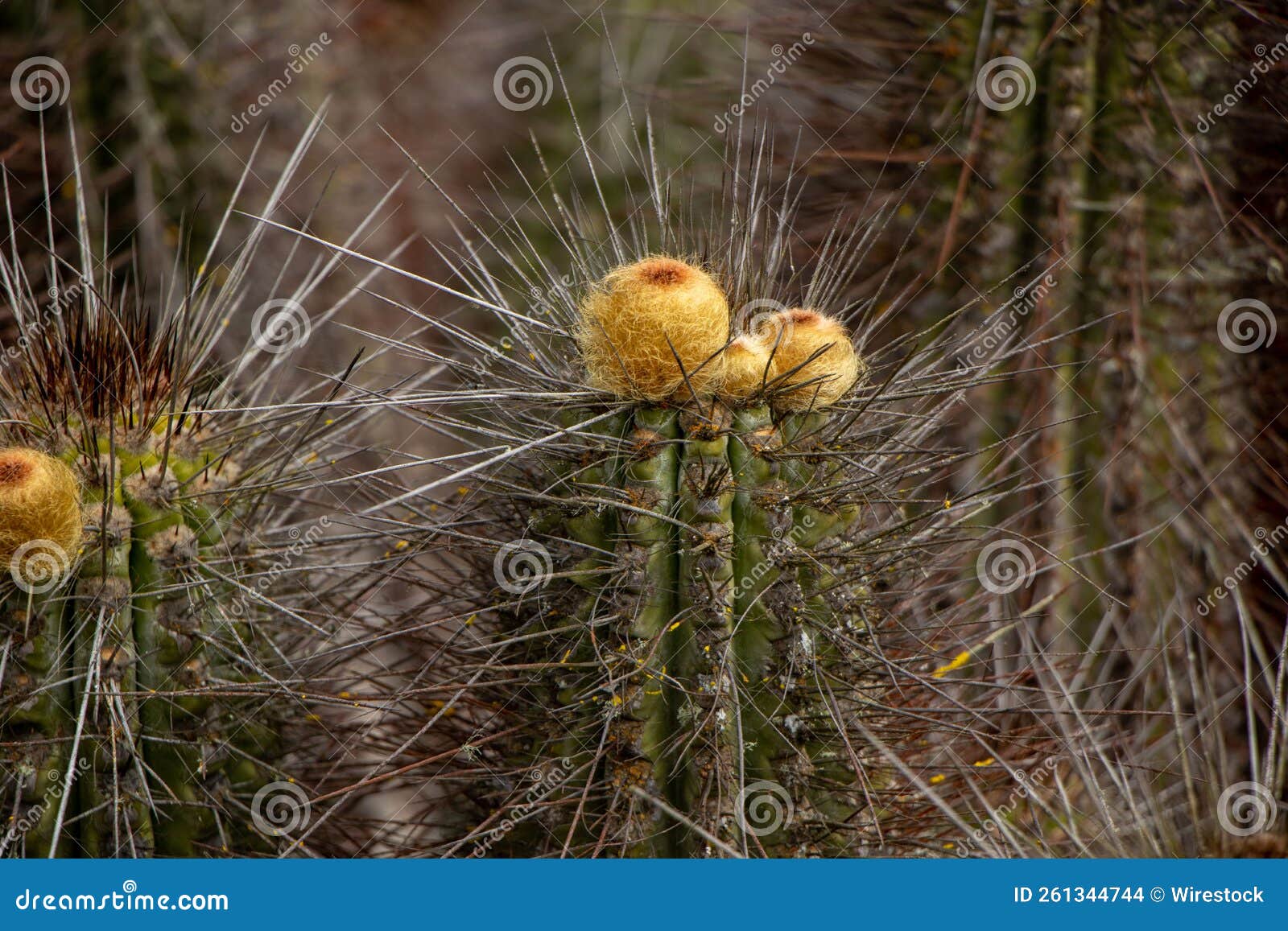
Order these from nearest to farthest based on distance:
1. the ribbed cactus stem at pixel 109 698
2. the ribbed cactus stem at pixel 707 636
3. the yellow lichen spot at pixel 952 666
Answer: the ribbed cactus stem at pixel 707 636, the ribbed cactus stem at pixel 109 698, the yellow lichen spot at pixel 952 666

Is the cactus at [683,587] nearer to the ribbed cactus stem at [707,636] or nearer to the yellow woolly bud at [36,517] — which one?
A: the ribbed cactus stem at [707,636]

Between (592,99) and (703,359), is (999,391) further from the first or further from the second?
(592,99)

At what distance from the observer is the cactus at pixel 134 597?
4.89 ft

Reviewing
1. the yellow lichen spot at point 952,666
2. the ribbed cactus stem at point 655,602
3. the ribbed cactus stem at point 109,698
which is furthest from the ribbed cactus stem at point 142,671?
the yellow lichen spot at point 952,666

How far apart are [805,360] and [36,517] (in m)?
0.93

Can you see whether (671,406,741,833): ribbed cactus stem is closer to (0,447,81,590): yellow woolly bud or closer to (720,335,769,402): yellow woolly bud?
(720,335,769,402): yellow woolly bud

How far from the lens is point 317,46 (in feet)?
10.8

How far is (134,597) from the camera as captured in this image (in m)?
1.53

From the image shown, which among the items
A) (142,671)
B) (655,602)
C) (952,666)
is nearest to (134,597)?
(142,671)

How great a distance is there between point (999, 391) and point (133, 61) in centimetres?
215

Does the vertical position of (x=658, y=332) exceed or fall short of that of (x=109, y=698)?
it exceeds it

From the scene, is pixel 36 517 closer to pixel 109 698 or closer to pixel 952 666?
pixel 109 698

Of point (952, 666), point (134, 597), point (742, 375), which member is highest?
point (742, 375)

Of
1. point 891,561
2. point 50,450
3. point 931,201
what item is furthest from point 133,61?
point 891,561
